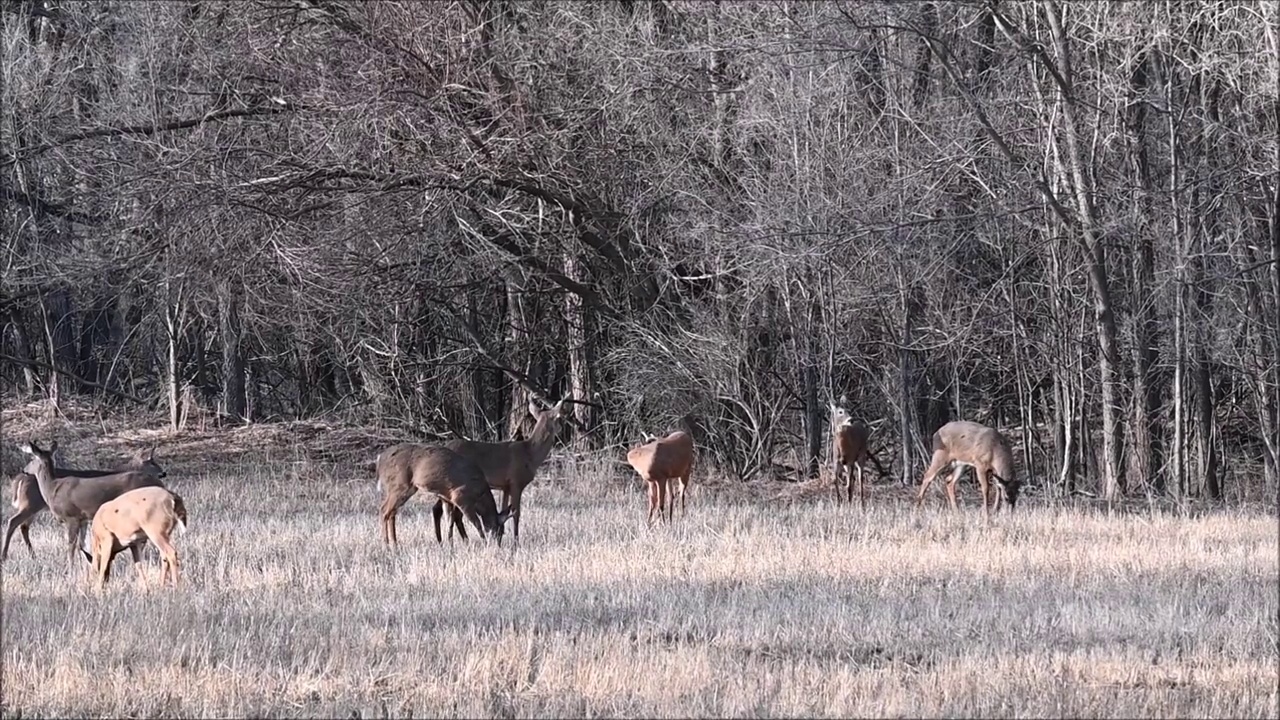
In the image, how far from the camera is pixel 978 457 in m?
18.1

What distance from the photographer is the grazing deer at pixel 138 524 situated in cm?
1087

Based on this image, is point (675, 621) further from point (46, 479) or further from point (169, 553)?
point (46, 479)

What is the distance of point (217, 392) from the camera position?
3256 cm

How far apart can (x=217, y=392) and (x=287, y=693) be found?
84.3ft

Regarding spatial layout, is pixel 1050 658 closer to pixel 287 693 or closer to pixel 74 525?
pixel 287 693

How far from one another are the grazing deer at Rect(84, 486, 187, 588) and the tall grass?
0.23m

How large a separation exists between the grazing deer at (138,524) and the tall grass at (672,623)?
0.76ft

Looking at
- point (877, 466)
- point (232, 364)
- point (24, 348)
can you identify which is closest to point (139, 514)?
point (877, 466)

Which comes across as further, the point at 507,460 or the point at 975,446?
the point at 975,446

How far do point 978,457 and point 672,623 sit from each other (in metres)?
8.97

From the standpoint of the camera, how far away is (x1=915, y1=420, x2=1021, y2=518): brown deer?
17875 mm

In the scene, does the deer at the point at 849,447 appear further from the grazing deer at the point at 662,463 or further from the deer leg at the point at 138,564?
the deer leg at the point at 138,564

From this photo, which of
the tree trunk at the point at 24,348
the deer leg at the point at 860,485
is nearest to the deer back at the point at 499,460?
the deer leg at the point at 860,485

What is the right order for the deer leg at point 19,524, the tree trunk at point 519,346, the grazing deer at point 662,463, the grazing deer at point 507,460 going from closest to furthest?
the deer leg at point 19,524, the grazing deer at point 507,460, the grazing deer at point 662,463, the tree trunk at point 519,346
